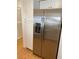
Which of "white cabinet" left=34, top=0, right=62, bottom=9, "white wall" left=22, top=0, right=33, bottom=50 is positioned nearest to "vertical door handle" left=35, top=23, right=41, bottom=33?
"white cabinet" left=34, top=0, right=62, bottom=9

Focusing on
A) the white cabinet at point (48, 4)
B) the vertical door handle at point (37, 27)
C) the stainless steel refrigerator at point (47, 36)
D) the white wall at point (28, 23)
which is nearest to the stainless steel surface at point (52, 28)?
the stainless steel refrigerator at point (47, 36)

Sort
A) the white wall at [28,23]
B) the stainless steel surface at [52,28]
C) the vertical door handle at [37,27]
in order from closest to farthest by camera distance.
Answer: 1. the stainless steel surface at [52,28]
2. the vertical door handle at [37,27]
3. the white wall at [28,23]

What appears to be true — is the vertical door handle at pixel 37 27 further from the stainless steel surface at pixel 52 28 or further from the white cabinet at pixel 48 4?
the white cabinet at pixel 48 4

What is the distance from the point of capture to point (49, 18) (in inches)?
126

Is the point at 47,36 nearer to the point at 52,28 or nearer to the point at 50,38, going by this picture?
the point at 50,38

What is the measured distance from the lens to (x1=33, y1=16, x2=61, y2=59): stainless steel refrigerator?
2.94m

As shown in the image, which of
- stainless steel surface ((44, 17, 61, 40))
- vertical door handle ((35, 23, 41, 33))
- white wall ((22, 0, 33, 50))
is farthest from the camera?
white wall ((22, 0, 33, 50))

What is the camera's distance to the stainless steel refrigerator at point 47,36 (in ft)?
9.66

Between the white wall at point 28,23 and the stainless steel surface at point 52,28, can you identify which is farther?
the white wall at point 28,23

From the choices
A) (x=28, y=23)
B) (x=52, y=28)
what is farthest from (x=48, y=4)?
(x=28, y=23)

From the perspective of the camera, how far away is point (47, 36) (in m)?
3.27

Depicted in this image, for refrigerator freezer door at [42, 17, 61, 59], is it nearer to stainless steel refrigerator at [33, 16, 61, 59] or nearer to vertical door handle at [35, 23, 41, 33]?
stainless steel refrigerator at [33, 16, 61, 59]
